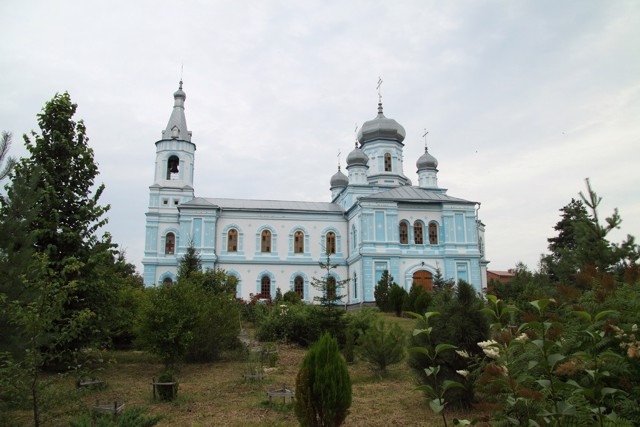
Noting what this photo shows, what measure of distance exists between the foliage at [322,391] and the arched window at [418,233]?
2487 cm

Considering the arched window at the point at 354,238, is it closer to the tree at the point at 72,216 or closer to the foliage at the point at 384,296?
the foliage at the point at 384,296

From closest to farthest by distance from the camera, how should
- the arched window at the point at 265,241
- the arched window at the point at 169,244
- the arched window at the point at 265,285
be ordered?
the arched window at the point at 169,244 < the arched window at the point at 265,285 < the arched window at the point at 265,241

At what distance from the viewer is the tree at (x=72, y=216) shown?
1001cm

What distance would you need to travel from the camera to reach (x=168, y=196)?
1255 inches

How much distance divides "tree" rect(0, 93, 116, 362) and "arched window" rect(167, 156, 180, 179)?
22252 millimetres

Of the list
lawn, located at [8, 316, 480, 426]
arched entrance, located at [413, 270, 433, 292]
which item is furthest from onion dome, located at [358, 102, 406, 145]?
lawn, located at [8, 316, 480, 426]

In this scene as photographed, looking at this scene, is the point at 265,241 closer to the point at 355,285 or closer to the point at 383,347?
the point at 355,285

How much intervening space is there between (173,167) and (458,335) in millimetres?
28988

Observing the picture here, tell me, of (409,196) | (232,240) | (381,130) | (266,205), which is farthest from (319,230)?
(381,130)

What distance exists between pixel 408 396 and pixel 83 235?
726 cm

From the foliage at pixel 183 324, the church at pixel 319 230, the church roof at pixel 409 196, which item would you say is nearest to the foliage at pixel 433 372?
the foliage at pixel 183 324

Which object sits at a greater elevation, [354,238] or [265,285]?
[354,238]

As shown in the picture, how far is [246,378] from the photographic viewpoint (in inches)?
385

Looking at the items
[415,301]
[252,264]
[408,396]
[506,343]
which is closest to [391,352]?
[408,396]
